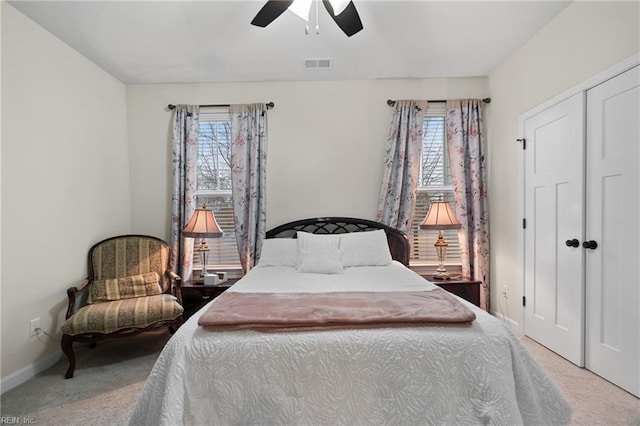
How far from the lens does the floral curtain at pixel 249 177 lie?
3.53m

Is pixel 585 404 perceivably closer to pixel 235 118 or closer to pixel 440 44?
pixel 440 44

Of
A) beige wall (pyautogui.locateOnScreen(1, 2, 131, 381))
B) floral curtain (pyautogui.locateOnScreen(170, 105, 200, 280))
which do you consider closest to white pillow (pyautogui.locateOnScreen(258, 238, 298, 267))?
floral curtain (pyautogui.locateOnScreen(170, 105, 200, 280))

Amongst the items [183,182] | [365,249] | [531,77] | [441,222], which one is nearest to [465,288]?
[441,222]

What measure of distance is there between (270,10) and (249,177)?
73.5 inches

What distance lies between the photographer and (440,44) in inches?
113

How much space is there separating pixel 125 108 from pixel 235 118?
1305mm

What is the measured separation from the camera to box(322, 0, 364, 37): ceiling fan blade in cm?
198

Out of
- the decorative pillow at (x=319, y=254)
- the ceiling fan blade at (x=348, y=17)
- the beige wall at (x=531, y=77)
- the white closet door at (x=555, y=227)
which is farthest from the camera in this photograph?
the decorative pillow at (x=319, y=254)

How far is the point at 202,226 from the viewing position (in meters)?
3.22

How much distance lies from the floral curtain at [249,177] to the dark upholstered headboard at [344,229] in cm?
22

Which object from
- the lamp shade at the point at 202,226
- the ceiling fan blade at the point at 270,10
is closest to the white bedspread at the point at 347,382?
the lamp shade at the point at 202,226

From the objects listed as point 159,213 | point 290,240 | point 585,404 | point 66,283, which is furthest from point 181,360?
point 159,213

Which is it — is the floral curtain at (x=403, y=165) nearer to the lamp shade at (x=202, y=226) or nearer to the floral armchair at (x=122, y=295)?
the lamp shade at (x=202, y=226)

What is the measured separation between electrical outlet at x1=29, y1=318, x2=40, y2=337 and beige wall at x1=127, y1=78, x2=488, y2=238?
2.16 m
